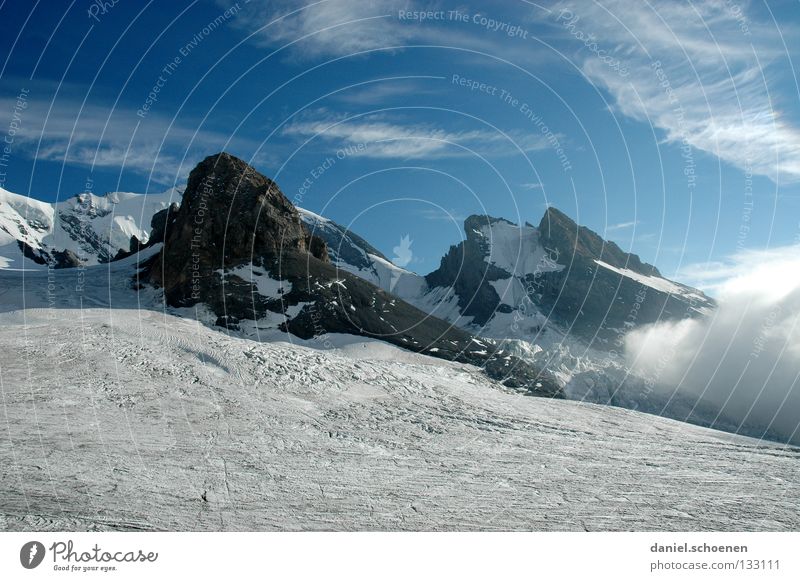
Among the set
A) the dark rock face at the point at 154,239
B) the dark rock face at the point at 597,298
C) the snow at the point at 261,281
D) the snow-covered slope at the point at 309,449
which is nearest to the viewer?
the snow-covered slope at the point at 309,449

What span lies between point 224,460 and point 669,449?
21903 millimetres

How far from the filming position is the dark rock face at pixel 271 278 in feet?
187

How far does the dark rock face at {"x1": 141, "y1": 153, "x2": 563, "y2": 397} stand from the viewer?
57.1 m

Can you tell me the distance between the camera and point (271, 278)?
63.6 metres

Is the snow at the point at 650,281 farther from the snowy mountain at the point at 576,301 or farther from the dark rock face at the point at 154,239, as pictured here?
the dark rock face at the point at 154,239

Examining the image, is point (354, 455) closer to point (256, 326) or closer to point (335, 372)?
point (335, 372)

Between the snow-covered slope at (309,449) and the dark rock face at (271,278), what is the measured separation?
1030 centimetres

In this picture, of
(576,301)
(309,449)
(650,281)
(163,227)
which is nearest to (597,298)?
(576,301)

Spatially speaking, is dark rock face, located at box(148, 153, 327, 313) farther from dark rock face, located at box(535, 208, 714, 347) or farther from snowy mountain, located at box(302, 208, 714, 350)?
dark rock face, located at box(535, 208, 714, 347)

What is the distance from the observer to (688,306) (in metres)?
180

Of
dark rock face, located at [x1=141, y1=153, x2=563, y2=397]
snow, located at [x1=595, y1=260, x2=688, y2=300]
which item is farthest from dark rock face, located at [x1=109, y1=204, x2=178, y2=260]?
snow, located at [x1=595, y1=260, x2=688, y2=300]

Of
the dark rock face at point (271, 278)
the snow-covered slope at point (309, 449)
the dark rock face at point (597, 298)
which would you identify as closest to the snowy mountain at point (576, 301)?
the dark rock face at point (597, 298)
